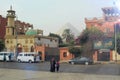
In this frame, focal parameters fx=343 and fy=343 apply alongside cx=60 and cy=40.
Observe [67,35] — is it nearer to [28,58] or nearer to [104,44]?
[104,44]

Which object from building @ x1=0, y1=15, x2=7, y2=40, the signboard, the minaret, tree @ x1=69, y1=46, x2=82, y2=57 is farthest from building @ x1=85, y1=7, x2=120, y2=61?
building @ x1=0, y1=15, x2=7, y2=40

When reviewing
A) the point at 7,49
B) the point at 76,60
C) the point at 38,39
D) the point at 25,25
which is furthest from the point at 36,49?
the point at 25,25

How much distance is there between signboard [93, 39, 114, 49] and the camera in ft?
232

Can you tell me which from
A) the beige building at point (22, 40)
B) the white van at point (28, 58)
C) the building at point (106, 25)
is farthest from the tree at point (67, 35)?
the white van at point (28, 58)

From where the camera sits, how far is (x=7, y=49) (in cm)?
8650

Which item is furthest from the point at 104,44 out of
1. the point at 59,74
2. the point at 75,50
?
the point at 59,74

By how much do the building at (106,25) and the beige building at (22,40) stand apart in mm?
12026

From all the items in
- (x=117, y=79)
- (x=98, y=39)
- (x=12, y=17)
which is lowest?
(x=117, y=79)

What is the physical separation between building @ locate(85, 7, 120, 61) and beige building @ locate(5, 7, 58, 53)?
12.0 m

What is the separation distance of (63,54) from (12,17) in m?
23.2

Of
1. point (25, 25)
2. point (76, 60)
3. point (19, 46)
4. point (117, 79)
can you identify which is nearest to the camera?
point (117, 79)

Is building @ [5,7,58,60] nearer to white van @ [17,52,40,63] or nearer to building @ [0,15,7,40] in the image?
building @ [0,15,7,40]

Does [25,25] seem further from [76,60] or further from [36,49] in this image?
[76,60]

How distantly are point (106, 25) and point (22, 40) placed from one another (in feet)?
70.0
